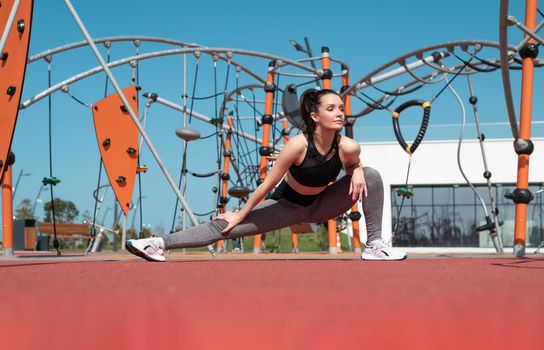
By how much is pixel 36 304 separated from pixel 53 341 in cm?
14

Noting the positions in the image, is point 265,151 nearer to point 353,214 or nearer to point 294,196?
point 353,214

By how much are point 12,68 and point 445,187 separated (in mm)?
23389

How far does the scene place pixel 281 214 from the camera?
3.97 m

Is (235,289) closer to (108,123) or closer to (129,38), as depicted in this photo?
(108,123)

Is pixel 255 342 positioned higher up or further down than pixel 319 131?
further down

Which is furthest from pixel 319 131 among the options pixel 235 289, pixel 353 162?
pixel 235 289

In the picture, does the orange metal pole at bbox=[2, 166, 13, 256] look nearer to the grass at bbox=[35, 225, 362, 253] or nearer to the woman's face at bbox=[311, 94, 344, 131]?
the woman's face at bbox=[311, 94, 344, 131]

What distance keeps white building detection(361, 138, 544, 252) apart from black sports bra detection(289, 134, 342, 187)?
70.7ft

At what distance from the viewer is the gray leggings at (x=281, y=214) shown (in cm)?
393

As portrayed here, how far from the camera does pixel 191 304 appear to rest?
1.32 metres

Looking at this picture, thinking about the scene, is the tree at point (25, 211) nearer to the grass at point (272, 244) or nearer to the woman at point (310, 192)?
the grass at point (272, 244)

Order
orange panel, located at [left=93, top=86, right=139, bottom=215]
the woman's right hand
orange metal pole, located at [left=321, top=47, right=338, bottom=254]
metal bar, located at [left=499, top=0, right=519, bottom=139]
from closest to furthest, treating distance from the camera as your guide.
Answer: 1. the woman's right hand
2. metal bar, located at [left=499, top=0, right=519, bottom=139]
3. orange panel, located at [left=93, top=86, right=139, bottom=215]
4. orange metal pole, located at [left=321, top=47, right=338, bottom=254]

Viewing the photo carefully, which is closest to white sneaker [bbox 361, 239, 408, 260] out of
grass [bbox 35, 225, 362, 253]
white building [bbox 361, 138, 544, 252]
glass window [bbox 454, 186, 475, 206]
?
grass [bbox 35, 225, 362, 253]

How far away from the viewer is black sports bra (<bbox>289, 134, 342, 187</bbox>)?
143 inches
